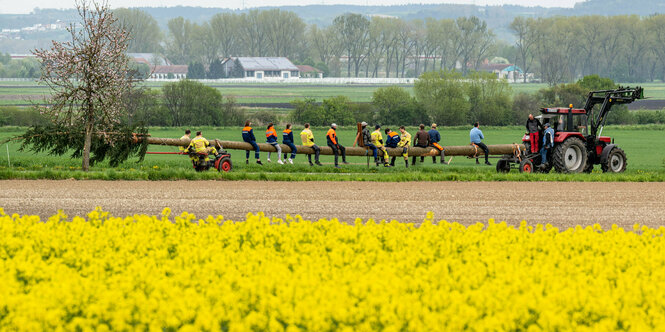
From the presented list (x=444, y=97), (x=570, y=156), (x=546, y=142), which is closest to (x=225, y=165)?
(x=546, y=142)

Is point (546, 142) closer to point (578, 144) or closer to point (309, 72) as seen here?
point (578, 144)

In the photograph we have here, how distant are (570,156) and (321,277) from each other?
19.3m

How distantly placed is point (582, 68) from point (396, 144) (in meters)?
128

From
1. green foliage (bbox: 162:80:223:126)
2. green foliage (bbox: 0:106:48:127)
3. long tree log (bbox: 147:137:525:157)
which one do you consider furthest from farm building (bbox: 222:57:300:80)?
long tree log (bbox: 147:137:525:157)

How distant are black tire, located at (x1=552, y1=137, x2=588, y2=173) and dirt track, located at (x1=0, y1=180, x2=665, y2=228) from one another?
254 centimetres

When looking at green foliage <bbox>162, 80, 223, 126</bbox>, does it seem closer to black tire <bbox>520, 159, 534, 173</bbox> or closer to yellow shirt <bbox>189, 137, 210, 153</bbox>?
yellow shirt <bbox>189, 137, 210, 153</bbox>

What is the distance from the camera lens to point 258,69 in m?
160

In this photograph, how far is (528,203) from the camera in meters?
19.6

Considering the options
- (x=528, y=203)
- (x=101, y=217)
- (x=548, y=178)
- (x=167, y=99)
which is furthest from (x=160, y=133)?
(x=101, y=217)

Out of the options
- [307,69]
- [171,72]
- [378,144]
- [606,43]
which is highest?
[606,43]

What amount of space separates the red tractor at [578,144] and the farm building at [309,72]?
448 ft

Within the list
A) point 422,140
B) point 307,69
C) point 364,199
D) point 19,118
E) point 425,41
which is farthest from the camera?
point 425,41

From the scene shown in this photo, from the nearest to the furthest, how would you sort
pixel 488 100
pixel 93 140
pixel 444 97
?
pixel 93 140
pixel 444 97
pixel 488 100

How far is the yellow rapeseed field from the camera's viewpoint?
24.0 feet
